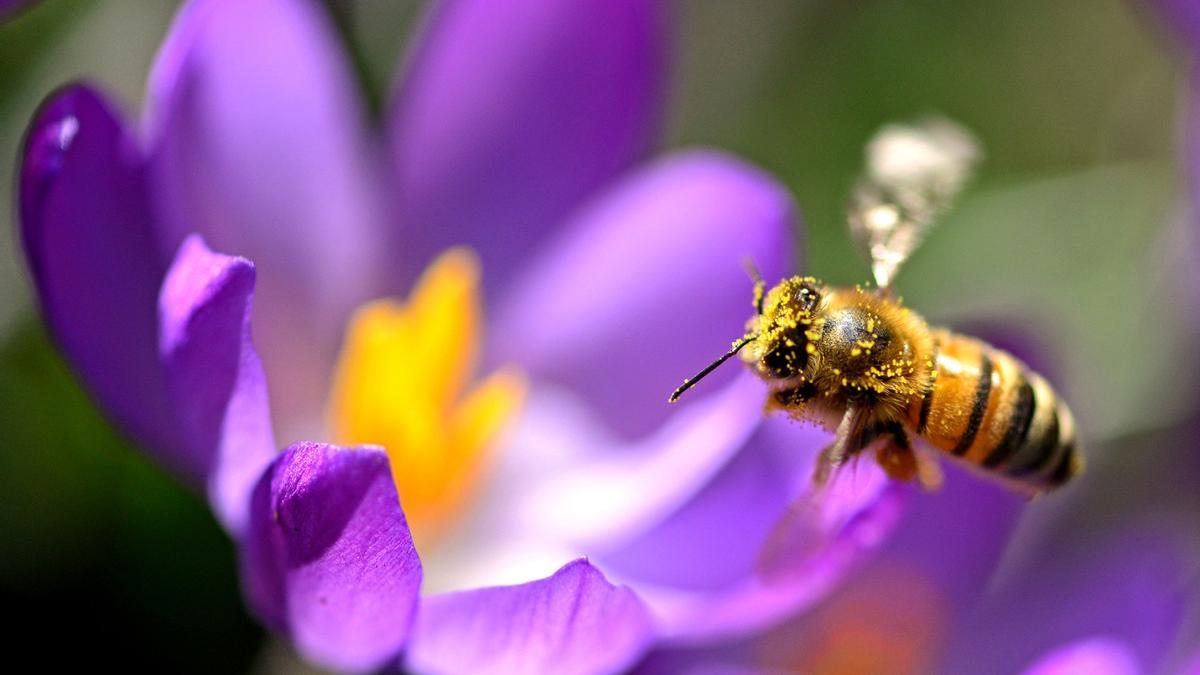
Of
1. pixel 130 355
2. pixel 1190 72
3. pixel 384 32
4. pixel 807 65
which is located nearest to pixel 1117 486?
pixel 1190 72

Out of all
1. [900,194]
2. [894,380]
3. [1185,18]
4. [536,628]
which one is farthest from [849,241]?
[536,628]

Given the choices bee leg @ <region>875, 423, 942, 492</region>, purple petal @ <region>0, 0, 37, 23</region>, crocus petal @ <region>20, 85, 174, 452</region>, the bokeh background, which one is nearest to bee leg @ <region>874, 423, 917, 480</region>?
bee leg @ <region>875, 423, 942, 492</region>

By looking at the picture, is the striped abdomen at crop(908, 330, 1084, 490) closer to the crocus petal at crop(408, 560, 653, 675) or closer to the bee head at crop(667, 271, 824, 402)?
the bee head at crop(667, 271, 824, 402)

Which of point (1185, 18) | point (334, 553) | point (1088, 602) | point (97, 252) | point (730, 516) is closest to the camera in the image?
point (334, 553)

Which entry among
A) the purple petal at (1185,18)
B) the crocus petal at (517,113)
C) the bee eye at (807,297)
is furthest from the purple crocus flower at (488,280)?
the purple petal at (1185,18)

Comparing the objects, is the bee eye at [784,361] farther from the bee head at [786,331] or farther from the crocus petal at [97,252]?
the crocus petal at [97,252]

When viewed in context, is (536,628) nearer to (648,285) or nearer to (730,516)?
(730,516)
